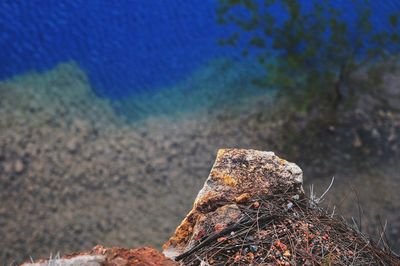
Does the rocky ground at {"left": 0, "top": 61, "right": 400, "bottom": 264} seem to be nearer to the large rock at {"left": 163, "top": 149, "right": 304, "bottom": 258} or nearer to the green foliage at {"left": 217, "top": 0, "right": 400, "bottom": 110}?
the green foliage at {"left": 217, "top": 0, "right": 400, "bottom": 110}

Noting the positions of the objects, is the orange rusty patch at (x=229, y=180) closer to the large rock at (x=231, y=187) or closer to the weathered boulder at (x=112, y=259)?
the large rock at (x=231, y=187)

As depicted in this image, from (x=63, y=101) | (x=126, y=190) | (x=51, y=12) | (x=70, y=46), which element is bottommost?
(x=126, y=190)

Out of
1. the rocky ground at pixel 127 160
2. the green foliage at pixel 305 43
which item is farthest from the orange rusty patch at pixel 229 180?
the green foliage at pixel 305 43

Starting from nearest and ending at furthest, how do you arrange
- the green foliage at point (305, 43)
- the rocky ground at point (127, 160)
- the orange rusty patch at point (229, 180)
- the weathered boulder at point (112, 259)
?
the weathered boulder at point (112, 259), the orange rusty patch at point (229, 180), the rocky ground at point (127, 160), the green foliage at point (305, 43)

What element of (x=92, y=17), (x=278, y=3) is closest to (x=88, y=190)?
(x=92, y=17)

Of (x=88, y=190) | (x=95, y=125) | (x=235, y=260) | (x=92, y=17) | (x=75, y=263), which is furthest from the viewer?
(x=92, y=17)

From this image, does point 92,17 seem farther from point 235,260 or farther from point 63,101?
point 235,260
